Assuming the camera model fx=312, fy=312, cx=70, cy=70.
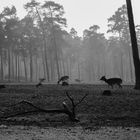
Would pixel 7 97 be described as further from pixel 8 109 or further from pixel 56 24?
pixel 56 24


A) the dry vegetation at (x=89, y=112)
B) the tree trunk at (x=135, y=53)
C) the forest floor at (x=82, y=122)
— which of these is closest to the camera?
the forest floor at (x=82, y=122)

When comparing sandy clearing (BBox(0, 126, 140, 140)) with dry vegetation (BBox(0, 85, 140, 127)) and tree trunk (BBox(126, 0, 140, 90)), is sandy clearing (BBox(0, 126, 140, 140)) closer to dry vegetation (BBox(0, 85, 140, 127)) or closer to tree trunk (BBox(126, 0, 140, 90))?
dry vegetation (BBox(0, 85, 140, 127))

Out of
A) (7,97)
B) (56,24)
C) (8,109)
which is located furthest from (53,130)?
(56,24)

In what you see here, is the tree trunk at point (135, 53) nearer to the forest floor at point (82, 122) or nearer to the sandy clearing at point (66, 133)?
the forest floor at point (82, 122)

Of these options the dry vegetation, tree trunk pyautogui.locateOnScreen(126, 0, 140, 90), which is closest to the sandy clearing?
the dry vegetation

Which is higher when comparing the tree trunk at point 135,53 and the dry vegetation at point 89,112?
the tree trunk at point 135,53

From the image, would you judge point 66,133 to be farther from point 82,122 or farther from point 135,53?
point 135,53

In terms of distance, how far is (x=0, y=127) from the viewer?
10.0 meters

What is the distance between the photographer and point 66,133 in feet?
30.2

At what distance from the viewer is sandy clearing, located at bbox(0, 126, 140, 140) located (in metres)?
8.62

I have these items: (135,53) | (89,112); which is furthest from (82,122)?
(135,53)

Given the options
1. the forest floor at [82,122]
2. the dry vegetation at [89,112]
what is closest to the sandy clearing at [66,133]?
the forest floor at [82,122]

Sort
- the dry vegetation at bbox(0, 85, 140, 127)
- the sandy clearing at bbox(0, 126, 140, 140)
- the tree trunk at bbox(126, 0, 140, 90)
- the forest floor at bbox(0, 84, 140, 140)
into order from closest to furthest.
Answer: the sandy clearing at bbox(0, 126, 140, 140), the forest floor at bbox(0, 84, 140, 140), the dry vegetation at bbox(0, 85, 140, 127), the tree trunk at bbox(126, 0, 140, 90)

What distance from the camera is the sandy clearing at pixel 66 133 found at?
8625 millimetres
